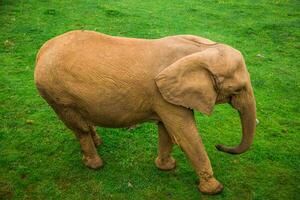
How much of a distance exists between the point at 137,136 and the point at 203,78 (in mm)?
2298

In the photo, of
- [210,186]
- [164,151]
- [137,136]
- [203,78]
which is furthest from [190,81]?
[137,136]

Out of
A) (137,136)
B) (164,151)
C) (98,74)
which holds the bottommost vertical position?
(137,136)

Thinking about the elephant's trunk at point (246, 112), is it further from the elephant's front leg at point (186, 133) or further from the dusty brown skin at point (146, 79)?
the elephant's front leg at point (186, 133)

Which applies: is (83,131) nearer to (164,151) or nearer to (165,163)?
(164,151)

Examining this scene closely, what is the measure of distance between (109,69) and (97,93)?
32cm

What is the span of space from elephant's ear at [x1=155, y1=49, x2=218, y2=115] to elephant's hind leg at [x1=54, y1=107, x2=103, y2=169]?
123 cm

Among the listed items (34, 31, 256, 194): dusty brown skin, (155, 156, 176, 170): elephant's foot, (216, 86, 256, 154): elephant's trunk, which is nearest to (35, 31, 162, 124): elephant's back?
(34, 31, 256, 194): dusty brown skin

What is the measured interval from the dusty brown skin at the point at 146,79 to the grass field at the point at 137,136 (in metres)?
1.06

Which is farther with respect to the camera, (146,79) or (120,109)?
(120,109)

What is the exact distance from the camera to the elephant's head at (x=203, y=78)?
3.92 metres

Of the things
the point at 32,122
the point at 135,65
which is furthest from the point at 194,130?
the point at 32,122

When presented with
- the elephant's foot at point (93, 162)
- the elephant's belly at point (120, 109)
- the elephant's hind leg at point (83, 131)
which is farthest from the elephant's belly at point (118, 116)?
the elephant's foot at point (93, 162)

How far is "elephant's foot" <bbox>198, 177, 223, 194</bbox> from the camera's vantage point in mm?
4707

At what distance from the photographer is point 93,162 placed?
5121mm
